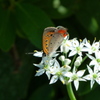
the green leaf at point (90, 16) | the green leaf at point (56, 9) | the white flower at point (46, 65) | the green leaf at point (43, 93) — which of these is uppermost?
the green leaf at point (56, 9)

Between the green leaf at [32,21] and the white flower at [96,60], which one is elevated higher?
the green leaf at [32,21]

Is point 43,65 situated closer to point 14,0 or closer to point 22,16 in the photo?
point 22,16

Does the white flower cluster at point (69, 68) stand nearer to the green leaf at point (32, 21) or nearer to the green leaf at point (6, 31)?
the green leaf at point (32, 21)

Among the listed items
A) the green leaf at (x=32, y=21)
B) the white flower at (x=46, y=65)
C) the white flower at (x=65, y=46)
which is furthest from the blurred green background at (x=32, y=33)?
the white flower at (x=46, y=65)

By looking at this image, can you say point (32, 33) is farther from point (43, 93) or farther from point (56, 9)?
point (43, 93)

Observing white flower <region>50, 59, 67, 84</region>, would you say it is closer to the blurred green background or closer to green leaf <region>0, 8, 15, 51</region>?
the blurred green background

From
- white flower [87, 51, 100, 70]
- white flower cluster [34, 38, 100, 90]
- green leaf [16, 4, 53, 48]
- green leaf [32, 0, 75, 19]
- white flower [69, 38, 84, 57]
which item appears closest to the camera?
white flower cluster [34, 38, 100, 90]

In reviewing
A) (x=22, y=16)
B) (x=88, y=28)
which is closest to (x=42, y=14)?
(x=22, y=16)

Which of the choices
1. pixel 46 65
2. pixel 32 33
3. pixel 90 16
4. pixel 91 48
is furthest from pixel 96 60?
pixel 90 16

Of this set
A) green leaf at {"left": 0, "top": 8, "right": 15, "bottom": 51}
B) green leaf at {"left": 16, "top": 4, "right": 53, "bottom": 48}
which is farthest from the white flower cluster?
green leaf at {"left": 0, "top": 8, "right": 15, "bottom": 51}
